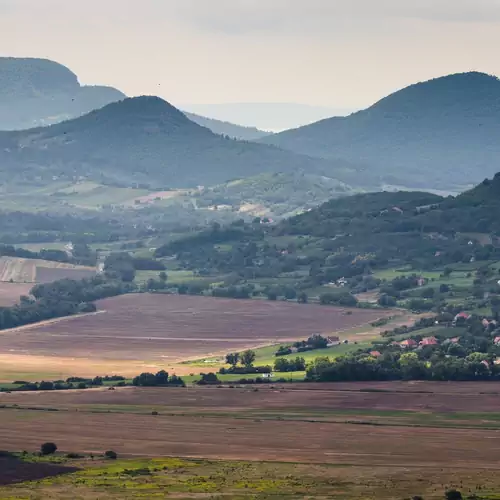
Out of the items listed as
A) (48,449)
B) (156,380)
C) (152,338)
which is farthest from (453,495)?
(152,338)

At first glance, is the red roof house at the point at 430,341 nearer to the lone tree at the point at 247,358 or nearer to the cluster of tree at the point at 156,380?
the lone tree at the point at 247,358

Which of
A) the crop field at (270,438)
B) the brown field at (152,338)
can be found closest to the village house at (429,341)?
the brown field at (152,338)

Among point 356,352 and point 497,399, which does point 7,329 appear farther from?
point 497,399

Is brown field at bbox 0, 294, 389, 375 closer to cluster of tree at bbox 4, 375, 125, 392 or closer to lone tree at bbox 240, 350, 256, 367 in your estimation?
lone tree at bbox 240, 350, 256, 367

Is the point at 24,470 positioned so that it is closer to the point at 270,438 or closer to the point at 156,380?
the point at 270,438

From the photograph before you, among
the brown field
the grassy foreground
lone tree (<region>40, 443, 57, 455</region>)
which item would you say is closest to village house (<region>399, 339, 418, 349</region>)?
the brown field

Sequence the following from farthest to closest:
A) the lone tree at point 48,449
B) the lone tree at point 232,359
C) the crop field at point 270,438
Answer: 1. the lone tree at point 232,359
2. the lone tree at point 48,449
3. the crop field at point 270,438
